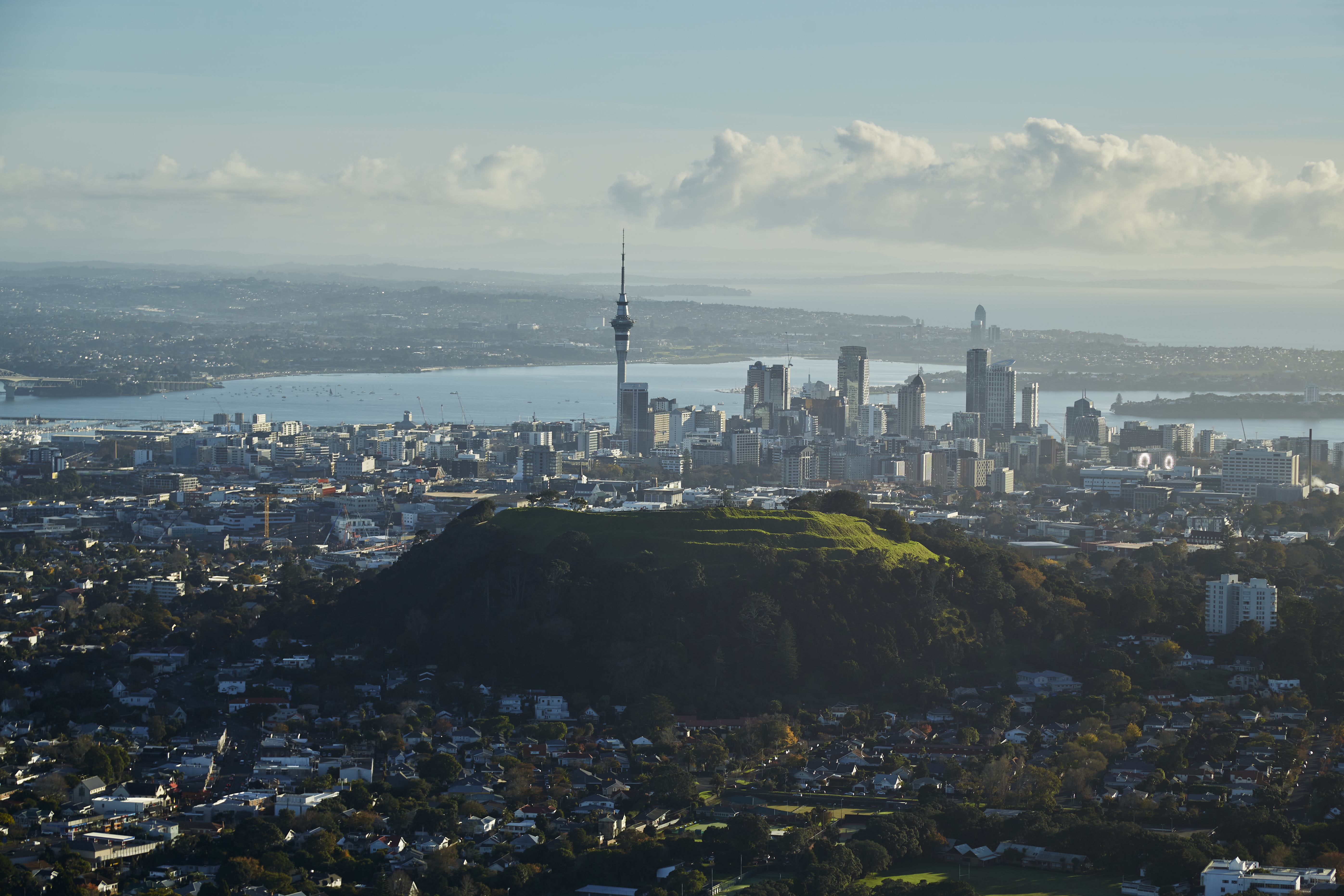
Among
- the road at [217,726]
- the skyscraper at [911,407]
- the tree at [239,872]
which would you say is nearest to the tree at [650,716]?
the road at [217,726]

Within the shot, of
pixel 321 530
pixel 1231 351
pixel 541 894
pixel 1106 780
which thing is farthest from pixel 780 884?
pixel 1231 351

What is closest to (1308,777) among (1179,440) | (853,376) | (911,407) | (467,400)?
(1179,440)

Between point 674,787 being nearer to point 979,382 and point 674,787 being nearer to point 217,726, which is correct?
point 217,726

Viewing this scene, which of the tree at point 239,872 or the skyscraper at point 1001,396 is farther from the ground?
the skyscraper at point 1001,396

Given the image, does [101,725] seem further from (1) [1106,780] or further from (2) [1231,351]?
(2) [1231,351]

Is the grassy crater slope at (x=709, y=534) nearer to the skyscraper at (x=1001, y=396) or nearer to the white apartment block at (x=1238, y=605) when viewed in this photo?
the white apartment block at (x=1238, y=605)

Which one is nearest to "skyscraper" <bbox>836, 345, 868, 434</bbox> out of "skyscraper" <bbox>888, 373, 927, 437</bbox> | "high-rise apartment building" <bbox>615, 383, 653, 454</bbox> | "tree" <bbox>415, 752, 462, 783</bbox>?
"skyscraper" <bbox>888, 373, 927, 437</bbox>
